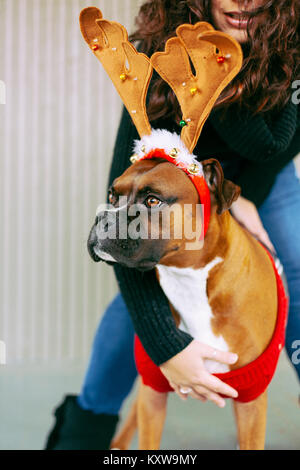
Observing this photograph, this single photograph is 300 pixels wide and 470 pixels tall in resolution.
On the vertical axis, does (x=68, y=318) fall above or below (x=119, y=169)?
below

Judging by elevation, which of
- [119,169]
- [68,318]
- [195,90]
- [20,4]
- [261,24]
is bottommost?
[68,318]

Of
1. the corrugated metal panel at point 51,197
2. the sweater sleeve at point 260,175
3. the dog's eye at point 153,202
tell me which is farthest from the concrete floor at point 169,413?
the dog's eye at point 153,202

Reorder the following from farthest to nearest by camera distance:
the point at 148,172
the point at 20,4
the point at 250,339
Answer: the point at 20,4 → the point at 250,339 → the point at 148,172

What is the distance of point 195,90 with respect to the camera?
0.90 m

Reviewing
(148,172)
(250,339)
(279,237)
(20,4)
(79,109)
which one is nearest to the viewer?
(148,172)

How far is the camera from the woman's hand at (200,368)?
3.35 ft

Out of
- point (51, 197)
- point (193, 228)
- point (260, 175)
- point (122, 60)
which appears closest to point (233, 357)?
point (193, 228)

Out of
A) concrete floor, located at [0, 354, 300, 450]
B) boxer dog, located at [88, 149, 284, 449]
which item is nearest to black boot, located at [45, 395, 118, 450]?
concrete floor, located at [0, 354, 300, 450]

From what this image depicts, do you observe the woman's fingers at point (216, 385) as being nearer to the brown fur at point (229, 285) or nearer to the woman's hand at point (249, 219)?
the brown fur at point (229, 285)

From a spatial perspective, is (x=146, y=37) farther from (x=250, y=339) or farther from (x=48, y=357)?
(x=48, y=357)

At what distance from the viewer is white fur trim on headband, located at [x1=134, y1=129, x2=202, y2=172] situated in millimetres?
918

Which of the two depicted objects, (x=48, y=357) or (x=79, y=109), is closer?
(x=79, y=109)
